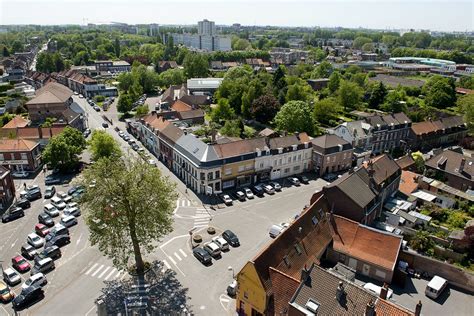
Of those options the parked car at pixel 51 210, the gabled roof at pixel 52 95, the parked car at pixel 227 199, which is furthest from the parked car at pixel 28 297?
the gabled roof at pixel 52 95

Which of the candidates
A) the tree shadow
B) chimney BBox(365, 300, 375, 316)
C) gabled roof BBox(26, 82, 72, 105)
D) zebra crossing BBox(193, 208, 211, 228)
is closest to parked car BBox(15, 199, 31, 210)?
the tree shadow

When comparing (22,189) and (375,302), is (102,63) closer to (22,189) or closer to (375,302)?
(22,189)

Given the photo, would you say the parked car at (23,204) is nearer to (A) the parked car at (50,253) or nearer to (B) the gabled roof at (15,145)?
(A) the parked car at (50,253)

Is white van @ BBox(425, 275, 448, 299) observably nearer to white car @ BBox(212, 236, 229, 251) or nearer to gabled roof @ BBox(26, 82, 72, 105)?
white car @ BBox(212, 236, 229, 251)

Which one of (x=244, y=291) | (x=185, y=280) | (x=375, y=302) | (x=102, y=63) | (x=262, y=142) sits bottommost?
(x=185, y=280)

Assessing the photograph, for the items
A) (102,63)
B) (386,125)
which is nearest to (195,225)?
(386,125)

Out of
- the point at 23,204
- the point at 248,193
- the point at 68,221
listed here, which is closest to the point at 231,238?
the point at 248,193
